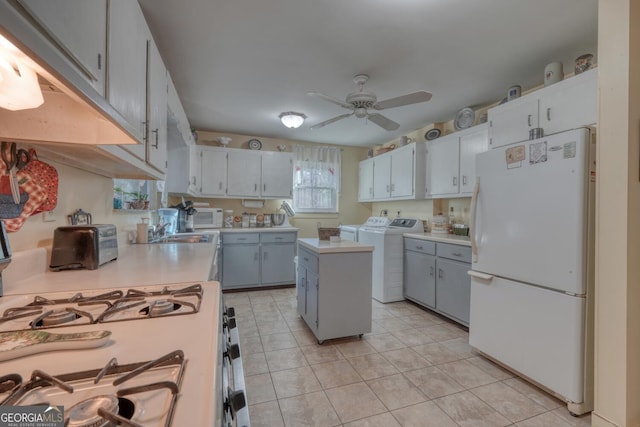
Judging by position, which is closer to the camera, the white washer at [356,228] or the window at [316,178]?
the white washer at [356,228]

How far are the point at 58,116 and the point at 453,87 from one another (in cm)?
300

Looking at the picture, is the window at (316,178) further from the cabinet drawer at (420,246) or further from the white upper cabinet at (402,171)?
the cabinet drawer at (420,246)

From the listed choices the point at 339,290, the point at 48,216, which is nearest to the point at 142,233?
the point at 48,216

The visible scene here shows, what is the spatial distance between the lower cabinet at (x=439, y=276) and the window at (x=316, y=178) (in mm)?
1841

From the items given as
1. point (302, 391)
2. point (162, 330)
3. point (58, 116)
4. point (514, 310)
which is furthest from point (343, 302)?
point (58, 116)

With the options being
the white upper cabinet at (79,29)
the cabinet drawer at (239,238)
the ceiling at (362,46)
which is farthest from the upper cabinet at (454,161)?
the white upper cabinet at (79,29)

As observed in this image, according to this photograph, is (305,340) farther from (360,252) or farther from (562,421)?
(562,421)

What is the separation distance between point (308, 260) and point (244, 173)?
220 centimetres

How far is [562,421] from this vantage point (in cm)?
162

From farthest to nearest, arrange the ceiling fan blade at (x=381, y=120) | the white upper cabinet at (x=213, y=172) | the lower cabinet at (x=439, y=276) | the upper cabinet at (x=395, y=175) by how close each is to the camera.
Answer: the white upper cabinet at (x=213, y=172) → the upper cabinet at (x=395, y=175) → the lower cabinet at (x=439, y=276) → the ceiling fan blade at (x=381, y=120)

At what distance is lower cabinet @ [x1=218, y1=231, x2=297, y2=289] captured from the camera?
4.00 metres

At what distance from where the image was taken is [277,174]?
14.8ft

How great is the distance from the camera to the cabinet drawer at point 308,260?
8.27ft

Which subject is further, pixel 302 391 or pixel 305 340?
pixel 305 340
